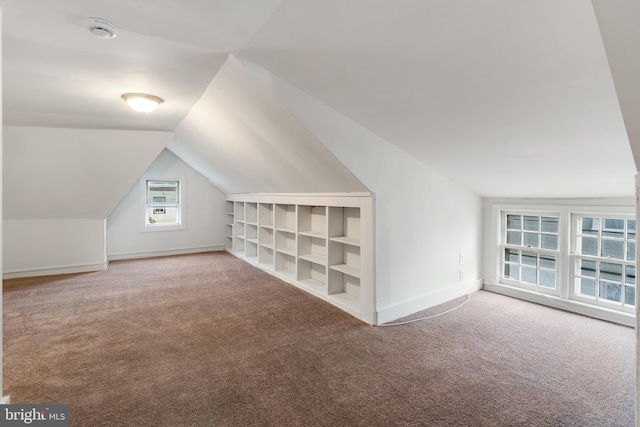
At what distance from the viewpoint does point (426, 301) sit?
364 centimetres

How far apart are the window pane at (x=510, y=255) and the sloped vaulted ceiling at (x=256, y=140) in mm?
2466

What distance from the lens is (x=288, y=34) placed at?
1911mm

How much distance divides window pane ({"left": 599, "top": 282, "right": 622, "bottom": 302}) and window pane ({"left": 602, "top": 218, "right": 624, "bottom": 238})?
1.76 ft

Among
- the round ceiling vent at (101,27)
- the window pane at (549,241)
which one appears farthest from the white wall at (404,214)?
the round ceiling vent at (101,27)

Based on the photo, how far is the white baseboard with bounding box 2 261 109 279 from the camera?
16.4ft

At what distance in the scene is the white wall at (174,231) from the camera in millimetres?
6477

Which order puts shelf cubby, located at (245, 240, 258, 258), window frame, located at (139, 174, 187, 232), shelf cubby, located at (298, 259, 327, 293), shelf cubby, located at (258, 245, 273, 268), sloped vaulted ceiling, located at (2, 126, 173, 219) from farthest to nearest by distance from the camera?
window frame, located at (139, 174, 187, 232) → shelf cubby, located at (245, 240, 258, 258) → shelf cubby, located at (258, 245, 273, 268) → shelf cubby, located at (298, 259, 327, 293) → sloped vaulted ceiling, located at (2, 126, 173, 219)

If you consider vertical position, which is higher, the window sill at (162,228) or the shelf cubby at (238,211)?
the shelf cubby at (238,211)

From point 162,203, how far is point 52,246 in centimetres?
213

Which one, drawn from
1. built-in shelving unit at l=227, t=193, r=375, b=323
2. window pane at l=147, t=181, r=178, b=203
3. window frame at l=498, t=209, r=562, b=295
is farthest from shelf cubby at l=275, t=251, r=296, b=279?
window pane at l=147, t=181, r=178, b=203

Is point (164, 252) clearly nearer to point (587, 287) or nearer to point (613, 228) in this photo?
point (587, 287)

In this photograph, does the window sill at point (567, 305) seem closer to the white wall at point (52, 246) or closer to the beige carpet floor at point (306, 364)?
the beige carpet floor at point (306, 364)

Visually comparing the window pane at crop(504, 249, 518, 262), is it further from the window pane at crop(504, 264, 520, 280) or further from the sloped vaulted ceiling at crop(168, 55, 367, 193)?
the sloped vaulted ceiling at crop(168, 55, 367, 193)

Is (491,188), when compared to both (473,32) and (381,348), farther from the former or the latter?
(473,32)
